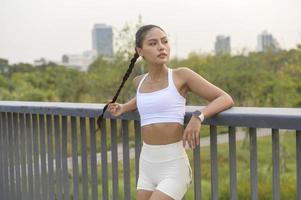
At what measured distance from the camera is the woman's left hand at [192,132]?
1974 millimetres

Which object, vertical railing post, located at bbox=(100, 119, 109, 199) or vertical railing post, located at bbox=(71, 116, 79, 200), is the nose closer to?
vertical railing post, located at bbox=(100, 119, 109, 199)

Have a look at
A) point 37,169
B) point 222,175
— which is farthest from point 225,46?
point 37,169

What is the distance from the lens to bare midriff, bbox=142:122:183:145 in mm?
2115

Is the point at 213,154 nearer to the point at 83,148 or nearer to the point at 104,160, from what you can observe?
the point at 104,160

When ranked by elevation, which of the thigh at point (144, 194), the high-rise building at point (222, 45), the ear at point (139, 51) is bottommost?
the thigh at point (144, 194)

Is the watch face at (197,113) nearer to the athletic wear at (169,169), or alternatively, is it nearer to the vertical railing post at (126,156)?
the athletic wear at (169,169)

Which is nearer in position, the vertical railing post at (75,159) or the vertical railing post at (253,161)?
the vertical railing post at (253,161)

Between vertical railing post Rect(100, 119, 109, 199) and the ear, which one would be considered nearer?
the ear

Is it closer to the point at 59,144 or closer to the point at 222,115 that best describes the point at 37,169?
the point at 59,144

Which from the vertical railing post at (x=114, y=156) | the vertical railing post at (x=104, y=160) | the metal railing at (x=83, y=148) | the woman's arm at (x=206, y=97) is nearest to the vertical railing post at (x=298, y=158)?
the metal railing at (x=83, y=148)

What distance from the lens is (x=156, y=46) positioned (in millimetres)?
2139

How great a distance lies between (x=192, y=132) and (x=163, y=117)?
0.19 m

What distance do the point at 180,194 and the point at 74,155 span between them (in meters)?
1.06

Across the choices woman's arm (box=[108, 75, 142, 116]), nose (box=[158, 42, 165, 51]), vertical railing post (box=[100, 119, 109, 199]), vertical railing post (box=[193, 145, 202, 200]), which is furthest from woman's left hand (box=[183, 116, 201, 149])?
vertical railing post (box=[100, 119, 109, 199])
